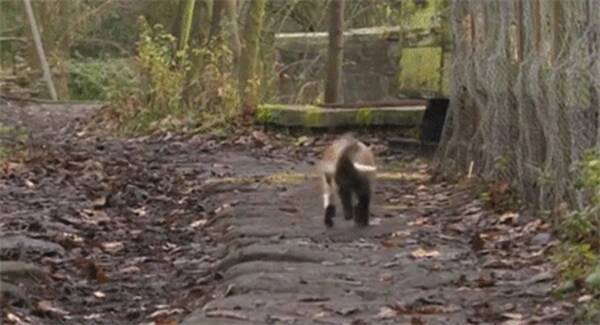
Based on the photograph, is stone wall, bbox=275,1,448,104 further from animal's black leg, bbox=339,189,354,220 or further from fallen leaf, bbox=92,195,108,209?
animal's black leg, bbox=339,189,354,220

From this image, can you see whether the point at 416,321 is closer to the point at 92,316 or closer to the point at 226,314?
the point at 226,314

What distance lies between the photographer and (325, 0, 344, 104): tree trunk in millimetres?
18297

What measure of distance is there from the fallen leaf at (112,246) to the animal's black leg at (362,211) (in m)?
1.52

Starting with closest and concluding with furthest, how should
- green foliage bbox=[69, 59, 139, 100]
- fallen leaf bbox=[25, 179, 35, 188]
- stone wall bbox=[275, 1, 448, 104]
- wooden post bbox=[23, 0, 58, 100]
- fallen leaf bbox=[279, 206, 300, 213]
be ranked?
fallen leaf bbox=[279, 206, 300, 213] → fallen leaf bbox=[25, 179, 35, 188] → stone wall bbox=[275, 1, 448, 104] → wooden post bbox=[23, 0, 58, 100] → green foliage bbox=[69, 59, 139, 100]

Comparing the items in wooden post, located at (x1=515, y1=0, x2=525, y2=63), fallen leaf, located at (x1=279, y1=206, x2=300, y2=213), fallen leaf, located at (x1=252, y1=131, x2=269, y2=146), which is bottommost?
fallen leaf, located at (x1=252, y1=131, x2=269, y2=146)

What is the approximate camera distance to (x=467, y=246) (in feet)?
28.3

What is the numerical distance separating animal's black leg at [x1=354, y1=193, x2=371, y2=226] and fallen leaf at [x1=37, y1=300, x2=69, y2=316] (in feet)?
8.60

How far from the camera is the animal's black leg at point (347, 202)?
32.9ft

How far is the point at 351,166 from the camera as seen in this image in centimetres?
1012

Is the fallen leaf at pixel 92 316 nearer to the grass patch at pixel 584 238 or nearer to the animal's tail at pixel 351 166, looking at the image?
the grass patch at pixel 584 238

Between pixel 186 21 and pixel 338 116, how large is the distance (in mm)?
7634

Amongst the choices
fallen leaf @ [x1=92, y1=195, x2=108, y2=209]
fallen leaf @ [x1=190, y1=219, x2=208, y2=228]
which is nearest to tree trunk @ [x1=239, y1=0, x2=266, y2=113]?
fallen leaf @ [x1=92, y1=195, x2=108, y2=209]

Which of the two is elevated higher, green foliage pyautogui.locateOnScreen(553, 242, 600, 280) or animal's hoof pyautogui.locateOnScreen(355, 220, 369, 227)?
green foliage pyautogui.locateOnScreen(553, 242, 600, 280)

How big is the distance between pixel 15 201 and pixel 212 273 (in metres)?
3.57
